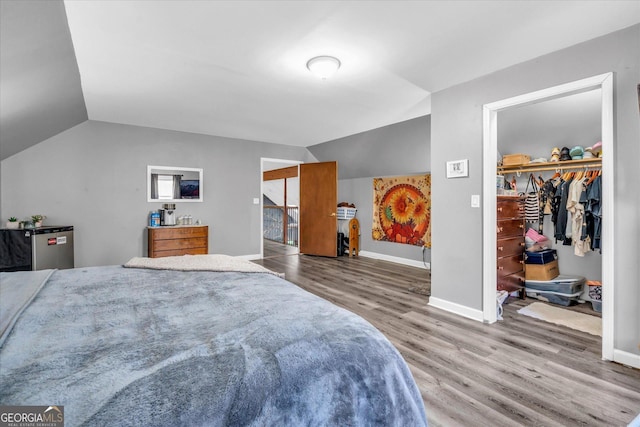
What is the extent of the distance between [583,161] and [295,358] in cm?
383

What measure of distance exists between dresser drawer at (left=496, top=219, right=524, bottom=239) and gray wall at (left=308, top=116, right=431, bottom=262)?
1.54m

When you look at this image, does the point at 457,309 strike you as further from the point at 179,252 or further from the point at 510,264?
the point at 179,252

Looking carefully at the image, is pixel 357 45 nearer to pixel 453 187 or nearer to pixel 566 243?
pixel 453 187

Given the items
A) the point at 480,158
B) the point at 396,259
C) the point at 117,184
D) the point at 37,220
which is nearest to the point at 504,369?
the point at 480,158

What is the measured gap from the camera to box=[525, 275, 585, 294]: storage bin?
11.0 feet

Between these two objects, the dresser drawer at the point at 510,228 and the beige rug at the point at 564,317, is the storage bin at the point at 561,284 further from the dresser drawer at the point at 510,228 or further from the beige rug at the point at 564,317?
the dresser drawer at the point at 510,228

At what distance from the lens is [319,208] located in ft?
20.6

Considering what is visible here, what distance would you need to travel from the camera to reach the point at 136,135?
15.4ft

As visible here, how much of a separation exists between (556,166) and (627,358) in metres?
2.22

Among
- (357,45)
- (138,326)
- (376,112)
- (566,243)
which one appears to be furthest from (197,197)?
(566,243)

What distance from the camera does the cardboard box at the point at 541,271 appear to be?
11.7ft

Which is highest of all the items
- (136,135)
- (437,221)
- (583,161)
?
(136,135)

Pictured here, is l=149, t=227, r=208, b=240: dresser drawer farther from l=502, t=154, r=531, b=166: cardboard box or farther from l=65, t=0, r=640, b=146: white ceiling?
l=502, t=154, r=531, b=166: cardboard box

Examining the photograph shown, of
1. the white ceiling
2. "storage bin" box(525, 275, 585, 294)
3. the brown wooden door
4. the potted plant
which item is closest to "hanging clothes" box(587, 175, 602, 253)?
"storage bin" box(525, 275, 585, 294)
